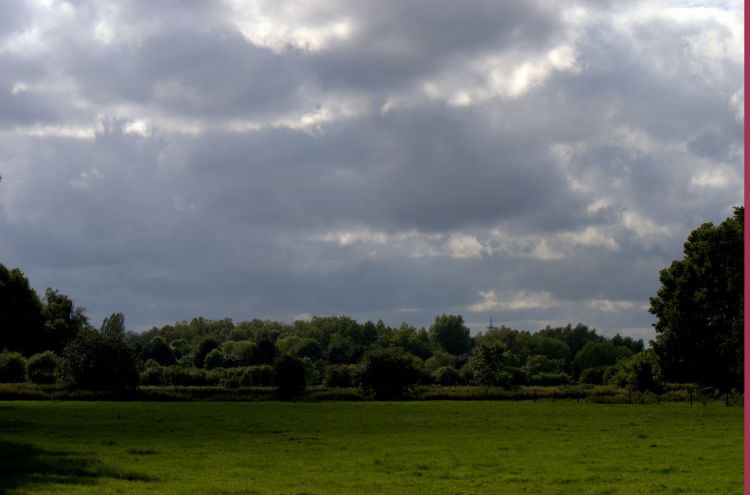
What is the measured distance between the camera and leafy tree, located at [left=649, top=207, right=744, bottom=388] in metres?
80.5

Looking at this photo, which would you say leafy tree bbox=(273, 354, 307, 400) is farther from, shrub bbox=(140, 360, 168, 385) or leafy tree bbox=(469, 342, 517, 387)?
shrub bbox=(140, 360, 168, 385)

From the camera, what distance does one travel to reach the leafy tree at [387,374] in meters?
101

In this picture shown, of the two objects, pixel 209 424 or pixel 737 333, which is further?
pixel 737 333

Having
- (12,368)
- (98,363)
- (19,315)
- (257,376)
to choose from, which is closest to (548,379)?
(257,376)

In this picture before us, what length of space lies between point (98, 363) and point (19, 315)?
42.5 feet

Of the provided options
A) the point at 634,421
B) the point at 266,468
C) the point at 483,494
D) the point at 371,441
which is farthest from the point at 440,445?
the point at 634,421

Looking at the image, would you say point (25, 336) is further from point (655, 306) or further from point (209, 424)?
point (655, 306)

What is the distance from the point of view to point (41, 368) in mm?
116688

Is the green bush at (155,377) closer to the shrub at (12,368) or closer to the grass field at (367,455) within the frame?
the shrub at (12,368)

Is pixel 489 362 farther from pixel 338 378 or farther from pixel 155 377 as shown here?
pixel 155 377

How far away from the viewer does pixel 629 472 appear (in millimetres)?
29484

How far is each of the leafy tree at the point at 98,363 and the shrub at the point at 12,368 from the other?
1498cm

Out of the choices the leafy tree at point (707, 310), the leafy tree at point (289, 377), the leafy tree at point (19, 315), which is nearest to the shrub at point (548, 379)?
the leafy tree at point (289, 377)

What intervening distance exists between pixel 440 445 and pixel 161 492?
17.4 meters
